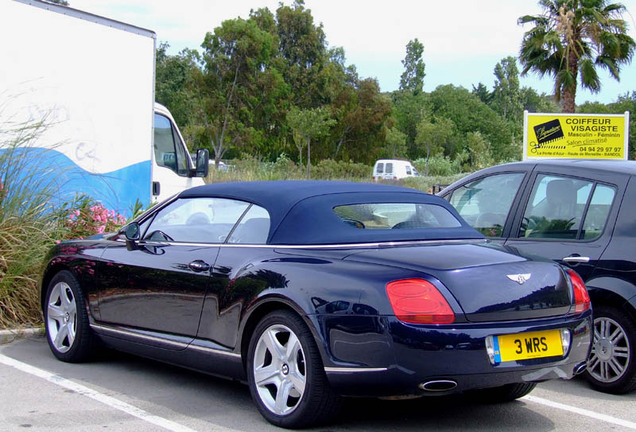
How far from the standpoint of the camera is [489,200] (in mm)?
7168

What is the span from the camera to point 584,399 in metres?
5.81

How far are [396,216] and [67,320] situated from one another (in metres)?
2.86

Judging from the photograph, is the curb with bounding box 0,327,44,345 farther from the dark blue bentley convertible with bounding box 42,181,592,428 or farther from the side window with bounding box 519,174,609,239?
the side window with bounding box 519,174,609,239

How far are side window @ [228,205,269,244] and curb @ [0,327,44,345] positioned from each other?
2.93 metres

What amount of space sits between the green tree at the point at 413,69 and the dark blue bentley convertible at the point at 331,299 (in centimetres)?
9308

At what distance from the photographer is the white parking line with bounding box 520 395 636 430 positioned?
5156 millimetres

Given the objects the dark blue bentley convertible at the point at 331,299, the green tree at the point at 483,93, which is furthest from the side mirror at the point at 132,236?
the green tree at the point at 483,93

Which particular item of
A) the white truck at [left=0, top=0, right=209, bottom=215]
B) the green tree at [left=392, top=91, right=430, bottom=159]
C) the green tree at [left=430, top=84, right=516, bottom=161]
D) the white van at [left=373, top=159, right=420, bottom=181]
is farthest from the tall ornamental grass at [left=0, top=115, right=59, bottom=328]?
the green tree at [left=392, top=91, right=430, bottom=159]

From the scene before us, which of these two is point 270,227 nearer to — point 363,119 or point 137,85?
point 137,85

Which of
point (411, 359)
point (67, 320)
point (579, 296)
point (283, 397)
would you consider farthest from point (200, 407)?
point (579, 296)

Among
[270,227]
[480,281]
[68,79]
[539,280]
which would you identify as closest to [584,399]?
[539,280]

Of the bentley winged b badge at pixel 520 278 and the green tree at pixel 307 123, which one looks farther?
the green tree at pixel 307 123

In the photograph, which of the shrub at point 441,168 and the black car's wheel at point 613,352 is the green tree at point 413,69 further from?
the black car's wheel at point 613,352

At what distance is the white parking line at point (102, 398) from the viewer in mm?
4848
